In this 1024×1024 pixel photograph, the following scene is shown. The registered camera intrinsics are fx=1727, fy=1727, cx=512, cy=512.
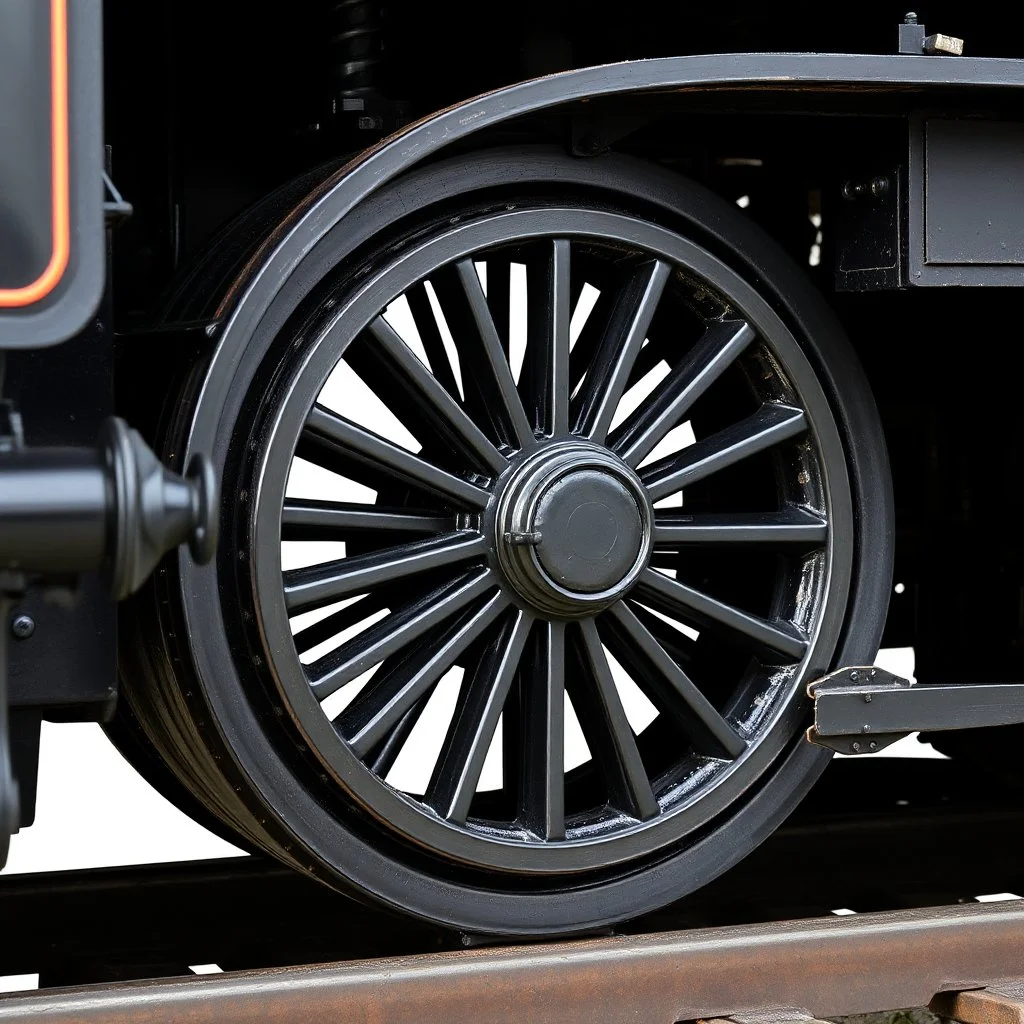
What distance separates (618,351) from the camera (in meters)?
2.28

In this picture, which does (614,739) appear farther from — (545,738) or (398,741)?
(398,741)

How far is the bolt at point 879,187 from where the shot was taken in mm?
2332

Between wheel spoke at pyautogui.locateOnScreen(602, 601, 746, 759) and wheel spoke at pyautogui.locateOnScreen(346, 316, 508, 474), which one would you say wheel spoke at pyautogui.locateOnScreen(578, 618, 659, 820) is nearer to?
wheel spoke at pyautogui.locateOnScreen(602, 601, 746, 759)

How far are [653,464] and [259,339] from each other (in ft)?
1.98

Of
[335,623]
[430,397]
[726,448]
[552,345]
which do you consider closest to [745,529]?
[726,448]

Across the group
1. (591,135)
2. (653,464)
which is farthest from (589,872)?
(591,135)

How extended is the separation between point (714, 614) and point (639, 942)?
17.5 inches

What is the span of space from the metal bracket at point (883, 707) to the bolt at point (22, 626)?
1053 millimetres

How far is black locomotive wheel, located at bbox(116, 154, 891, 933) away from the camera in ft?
6.97

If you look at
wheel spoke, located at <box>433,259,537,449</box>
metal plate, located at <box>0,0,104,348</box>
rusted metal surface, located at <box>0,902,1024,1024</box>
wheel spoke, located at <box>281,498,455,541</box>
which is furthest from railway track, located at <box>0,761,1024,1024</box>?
metal plate, located at <box>0,0,104,348</box>

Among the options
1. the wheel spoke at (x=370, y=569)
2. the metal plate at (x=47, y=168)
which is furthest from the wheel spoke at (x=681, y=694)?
the metal plate at (x=47, y=168)

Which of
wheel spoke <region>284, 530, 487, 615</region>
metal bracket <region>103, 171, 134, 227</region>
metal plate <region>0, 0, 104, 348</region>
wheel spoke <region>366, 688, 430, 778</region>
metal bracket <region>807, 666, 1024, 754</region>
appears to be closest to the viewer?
metal plate <region>0, 0, 104, 348</region>

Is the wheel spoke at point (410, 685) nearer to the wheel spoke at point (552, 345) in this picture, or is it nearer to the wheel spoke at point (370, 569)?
the wheel spoke at point (370, 569)

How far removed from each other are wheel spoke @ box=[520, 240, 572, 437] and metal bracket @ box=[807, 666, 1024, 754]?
0.54 m
